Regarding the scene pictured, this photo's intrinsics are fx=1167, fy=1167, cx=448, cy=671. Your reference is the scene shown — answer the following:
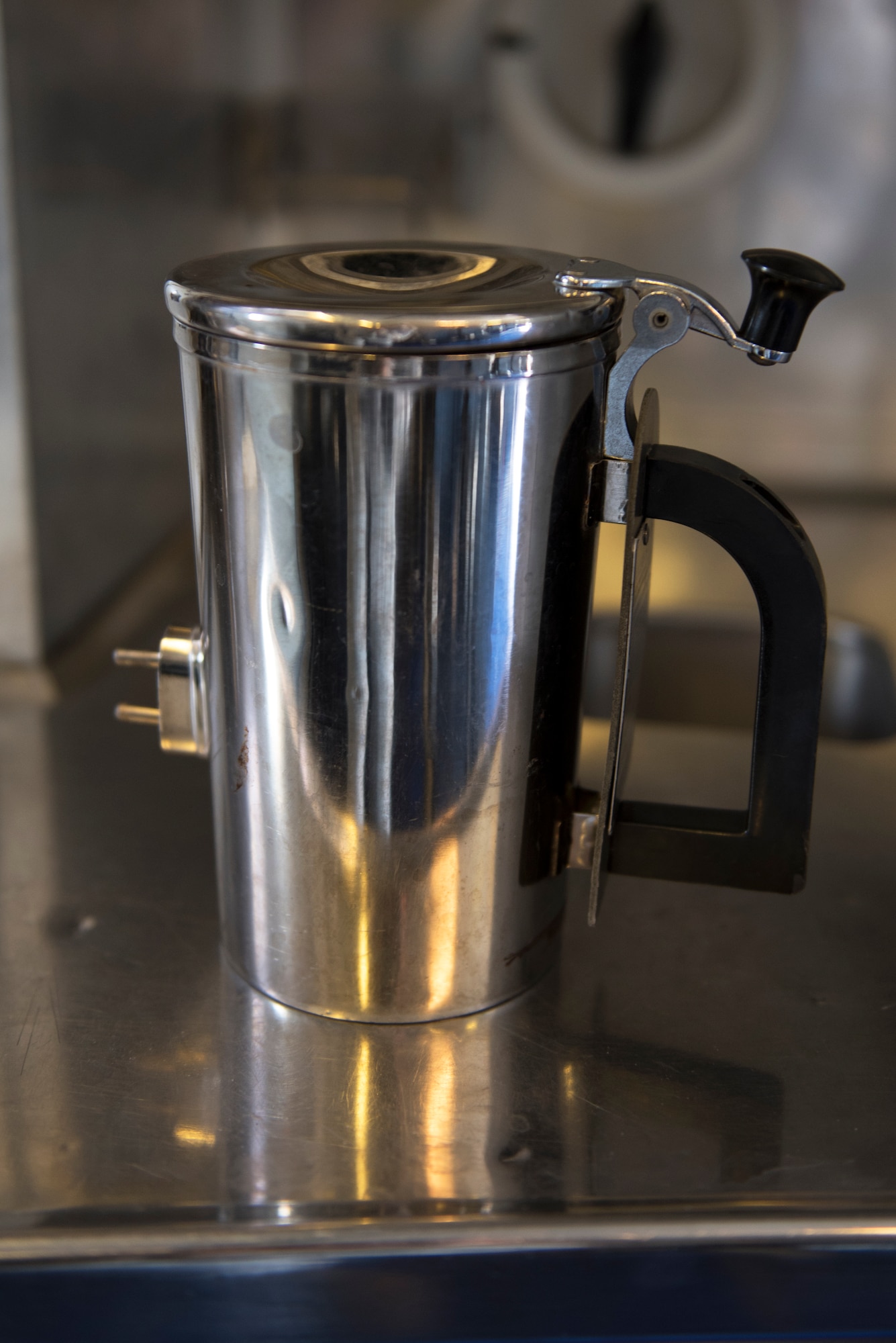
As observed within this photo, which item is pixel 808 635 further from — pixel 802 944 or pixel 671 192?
pixel 671 192

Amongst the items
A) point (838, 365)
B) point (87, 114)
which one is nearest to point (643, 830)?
point (87, 114)

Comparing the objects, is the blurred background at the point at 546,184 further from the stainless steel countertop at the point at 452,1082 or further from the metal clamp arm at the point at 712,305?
the metal clamp arm at the point at 712,305

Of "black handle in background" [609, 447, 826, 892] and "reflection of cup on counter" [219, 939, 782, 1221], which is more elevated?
"black handle in background" [609, 447, 826, 892]

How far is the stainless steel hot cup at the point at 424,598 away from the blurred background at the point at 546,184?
394 mm

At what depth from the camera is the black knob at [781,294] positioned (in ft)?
1.18

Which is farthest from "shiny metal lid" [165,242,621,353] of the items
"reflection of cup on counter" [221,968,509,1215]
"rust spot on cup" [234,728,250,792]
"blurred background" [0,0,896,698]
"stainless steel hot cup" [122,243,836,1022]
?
"blurred background" [0,0,896,698]

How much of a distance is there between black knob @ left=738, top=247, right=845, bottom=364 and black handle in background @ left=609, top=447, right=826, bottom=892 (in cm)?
4

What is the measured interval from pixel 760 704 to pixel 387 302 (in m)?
0.19

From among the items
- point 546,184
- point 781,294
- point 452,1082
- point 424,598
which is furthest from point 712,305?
point 546,184

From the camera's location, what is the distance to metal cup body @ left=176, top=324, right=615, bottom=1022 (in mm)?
348

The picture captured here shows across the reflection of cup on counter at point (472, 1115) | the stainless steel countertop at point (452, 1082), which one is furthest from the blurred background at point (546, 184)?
the reflection of cup on counter at point (472, 1115)

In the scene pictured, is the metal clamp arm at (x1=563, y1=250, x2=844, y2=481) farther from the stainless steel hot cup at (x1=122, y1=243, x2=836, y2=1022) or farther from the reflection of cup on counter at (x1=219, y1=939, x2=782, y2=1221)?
the reflection of cup on counter at (x1=219, y1=939, x2=782, y2=1221)

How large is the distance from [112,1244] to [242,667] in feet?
0.60

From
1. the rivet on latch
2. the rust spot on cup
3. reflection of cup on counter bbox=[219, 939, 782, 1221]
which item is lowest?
reflection of cup on counter bbox=[219, 939, 782, 1221]
